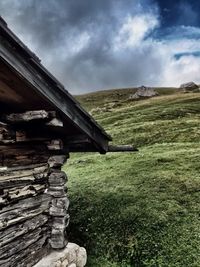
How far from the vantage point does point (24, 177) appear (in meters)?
8.50

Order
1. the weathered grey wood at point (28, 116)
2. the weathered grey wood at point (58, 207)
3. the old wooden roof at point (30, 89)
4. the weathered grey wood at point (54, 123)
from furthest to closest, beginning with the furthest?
the weathered grey wood at point (58, 207), the weathered grey wood at point (54, 123), the weathered grey wood at point (28, 116), the old wooden roof at point (30, 89)

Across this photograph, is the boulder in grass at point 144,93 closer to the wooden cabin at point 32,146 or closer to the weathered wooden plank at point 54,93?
the wooden cabin at point 32,146

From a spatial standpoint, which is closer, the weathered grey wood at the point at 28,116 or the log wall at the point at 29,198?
the weathered grey wood at the point at 28,116

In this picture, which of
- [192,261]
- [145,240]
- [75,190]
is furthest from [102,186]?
[192,261]

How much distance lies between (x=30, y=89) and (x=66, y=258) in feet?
14.8

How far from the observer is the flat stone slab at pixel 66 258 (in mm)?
8836

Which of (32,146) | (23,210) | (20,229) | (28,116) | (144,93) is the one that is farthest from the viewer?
(144,93)

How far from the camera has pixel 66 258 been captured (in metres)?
9.23

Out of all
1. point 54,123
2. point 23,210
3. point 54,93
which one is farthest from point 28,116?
point 23,210

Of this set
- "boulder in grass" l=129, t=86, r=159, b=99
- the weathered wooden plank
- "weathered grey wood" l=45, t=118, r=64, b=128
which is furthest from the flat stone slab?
"boulder in grass" l=129, t=86, r=159, b=99

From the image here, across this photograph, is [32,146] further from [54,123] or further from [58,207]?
[58,207]

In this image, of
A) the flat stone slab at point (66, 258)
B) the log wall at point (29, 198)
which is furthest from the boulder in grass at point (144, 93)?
the log wall at point (29, 198)

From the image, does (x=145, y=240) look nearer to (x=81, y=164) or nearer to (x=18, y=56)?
(x=18, y=56)

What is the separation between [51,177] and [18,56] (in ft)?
12.7
